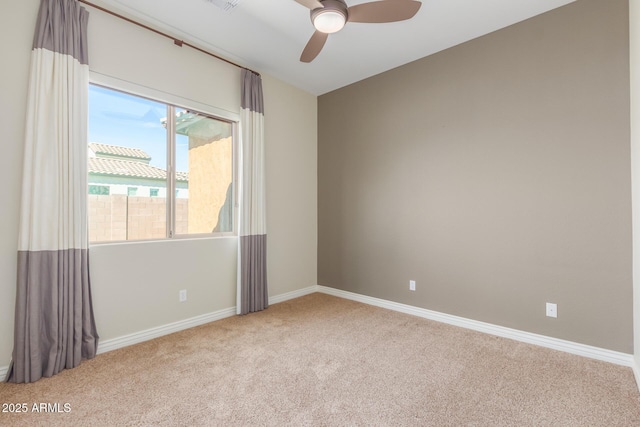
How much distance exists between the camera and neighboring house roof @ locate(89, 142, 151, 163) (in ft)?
8.00

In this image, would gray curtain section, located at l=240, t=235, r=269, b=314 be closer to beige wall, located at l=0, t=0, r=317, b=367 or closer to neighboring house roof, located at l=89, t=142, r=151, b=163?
beige wall, located at l=0, t=0, r=317, b=367

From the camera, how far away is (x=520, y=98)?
2650 millimetres

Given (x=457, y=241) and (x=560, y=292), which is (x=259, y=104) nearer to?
(x=457, y=241)

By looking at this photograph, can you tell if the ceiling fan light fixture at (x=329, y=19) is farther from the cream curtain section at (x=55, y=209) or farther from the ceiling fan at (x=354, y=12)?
the cream curtain section at (x=55, y=209)

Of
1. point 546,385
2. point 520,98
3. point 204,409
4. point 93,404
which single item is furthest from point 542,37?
point 93,404

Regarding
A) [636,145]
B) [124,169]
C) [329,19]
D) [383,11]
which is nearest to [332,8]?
[329,19]

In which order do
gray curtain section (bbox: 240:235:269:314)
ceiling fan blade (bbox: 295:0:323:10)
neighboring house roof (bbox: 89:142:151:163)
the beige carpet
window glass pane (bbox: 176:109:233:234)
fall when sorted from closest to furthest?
the beige carpet < ceiling fan blade (bbox: 295:0:323:10) < neighboring house roof (bbox: 89:142:151:163) < window glass pane (bbox: 176:109:233:234) < gray curtain section (bbox: 240:235:269:314)

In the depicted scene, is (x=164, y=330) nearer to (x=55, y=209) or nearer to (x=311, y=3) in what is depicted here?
(x=55, y=209)

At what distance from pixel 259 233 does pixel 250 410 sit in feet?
6.56

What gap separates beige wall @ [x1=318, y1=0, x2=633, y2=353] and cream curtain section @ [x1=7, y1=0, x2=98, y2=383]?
2.81 meters

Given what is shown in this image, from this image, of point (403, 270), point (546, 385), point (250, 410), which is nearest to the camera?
point (250, 410)

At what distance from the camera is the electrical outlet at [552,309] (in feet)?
8.11

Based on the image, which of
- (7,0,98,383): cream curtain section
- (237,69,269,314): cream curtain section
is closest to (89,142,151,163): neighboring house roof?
(7,0,98,383): cream curtain section


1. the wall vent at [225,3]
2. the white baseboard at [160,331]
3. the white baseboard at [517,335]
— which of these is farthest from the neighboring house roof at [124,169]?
the white baseboard at [517,335]
